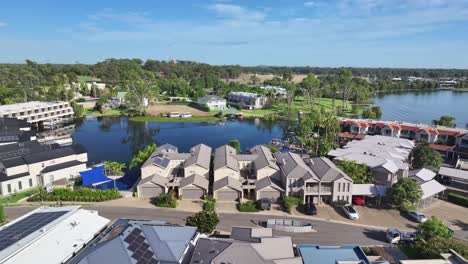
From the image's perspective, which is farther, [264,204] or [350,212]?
[264,204]

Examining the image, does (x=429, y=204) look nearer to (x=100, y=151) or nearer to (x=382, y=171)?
(x=382, y=171)

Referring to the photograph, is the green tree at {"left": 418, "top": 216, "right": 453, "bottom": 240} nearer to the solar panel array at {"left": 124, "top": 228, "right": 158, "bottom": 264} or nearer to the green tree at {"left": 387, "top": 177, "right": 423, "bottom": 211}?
the green tree at {"left": 387, "top": 177, "right": 423, "bottom": 211}

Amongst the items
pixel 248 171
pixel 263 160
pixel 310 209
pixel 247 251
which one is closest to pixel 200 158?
pixel 248 171

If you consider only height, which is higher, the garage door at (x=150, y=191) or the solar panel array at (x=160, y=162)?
the solar panel array at (x=160, y=162)

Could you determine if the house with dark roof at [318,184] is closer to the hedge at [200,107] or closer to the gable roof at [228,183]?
the gable roof at [228,183]

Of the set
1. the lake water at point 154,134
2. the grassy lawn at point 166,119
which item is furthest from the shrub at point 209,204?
the grassy lawn at point 166,119

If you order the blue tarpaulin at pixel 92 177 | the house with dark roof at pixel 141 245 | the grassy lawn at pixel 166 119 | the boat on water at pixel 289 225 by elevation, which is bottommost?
the boat on water at pixel 289 225

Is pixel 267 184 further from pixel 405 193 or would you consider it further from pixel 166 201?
pixel 405 193
